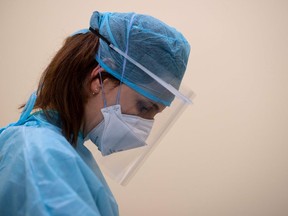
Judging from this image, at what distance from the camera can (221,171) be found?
54.0 inches

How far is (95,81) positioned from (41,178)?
32 cm

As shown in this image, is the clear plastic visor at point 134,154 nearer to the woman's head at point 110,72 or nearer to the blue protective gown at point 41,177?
the woman's head at point 110,72

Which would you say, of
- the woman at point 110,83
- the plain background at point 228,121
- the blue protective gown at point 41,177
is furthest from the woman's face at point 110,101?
the plain background at point 228,121

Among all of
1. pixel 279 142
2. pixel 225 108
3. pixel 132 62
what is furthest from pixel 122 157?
pixel 279 142

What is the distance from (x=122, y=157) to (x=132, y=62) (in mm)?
327

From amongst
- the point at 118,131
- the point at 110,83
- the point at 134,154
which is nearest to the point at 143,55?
the point at 110,83

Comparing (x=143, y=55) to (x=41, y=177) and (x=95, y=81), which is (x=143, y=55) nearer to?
(x=95, y=81)

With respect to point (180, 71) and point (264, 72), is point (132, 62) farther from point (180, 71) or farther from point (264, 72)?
point (264, 72)

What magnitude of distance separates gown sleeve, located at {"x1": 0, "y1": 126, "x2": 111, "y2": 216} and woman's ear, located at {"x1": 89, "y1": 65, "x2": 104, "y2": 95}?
0.67 feet

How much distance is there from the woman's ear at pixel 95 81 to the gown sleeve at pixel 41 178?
206mm

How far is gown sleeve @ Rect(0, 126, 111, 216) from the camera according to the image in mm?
457

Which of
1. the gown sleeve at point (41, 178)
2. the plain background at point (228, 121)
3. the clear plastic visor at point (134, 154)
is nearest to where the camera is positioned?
the gown sleeve at point (41, 178)

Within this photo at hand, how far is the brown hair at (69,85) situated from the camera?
0.69m

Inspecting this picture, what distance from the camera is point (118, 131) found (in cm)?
75
